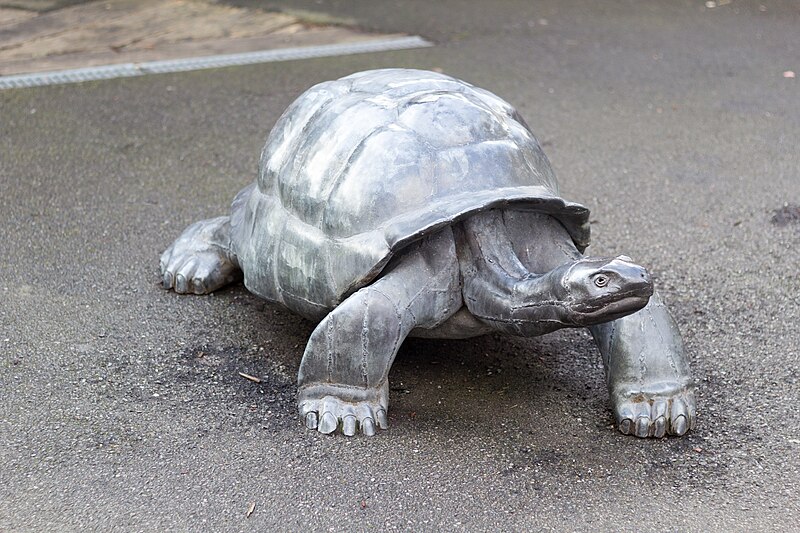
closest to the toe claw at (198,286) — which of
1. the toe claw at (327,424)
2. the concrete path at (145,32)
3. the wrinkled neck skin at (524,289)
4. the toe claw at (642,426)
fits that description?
the toe claw at (327,424)

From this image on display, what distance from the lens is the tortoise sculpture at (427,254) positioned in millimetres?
2801

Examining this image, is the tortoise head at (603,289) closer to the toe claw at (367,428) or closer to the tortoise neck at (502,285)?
the tortoise neck at (502,285)

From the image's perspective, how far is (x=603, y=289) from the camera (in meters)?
2.48

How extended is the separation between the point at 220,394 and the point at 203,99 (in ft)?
10.5

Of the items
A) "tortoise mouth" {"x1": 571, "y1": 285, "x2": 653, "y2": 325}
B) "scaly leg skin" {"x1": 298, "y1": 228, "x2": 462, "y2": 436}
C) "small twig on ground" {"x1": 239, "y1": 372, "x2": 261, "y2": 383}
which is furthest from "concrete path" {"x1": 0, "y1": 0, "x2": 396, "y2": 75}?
"tortoise mouth" {"x1": 571, "y1": 285, "x2": 653, "y2": 325}

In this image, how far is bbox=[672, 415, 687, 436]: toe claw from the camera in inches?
112

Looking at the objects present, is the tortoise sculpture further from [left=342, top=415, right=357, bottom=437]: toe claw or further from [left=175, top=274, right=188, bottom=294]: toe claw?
[left=175, top=274, right=188, bottom=294]: toe claw

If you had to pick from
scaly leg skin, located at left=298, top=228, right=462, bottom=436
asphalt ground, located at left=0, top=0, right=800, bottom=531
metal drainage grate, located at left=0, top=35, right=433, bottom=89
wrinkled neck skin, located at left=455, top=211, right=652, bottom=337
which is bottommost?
asphalt ground, located at left=0, top=0, right=800, bottom=531

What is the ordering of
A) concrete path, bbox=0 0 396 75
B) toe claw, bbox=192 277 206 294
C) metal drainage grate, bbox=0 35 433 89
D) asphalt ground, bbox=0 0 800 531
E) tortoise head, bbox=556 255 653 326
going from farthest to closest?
1. concrete path, bbox=0 0 396 75
2. metal drainage grate, bbox=0 35 433 89
3. toe claw, bbox=192 277 206 294
4. asphalt ground, bbox=0 0 800 531
5. tortoise head, bbox=556 255 653 326

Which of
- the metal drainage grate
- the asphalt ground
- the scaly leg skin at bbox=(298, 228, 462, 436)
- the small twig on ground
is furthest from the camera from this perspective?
the metal drainage grate

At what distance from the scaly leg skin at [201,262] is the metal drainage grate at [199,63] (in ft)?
8.65

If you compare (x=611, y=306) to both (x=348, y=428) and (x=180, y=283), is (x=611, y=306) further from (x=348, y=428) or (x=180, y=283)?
(x=180, y=283)

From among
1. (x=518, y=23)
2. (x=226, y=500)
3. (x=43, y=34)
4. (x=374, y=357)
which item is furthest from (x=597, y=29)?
(x=226, y=500)

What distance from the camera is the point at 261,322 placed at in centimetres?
350
